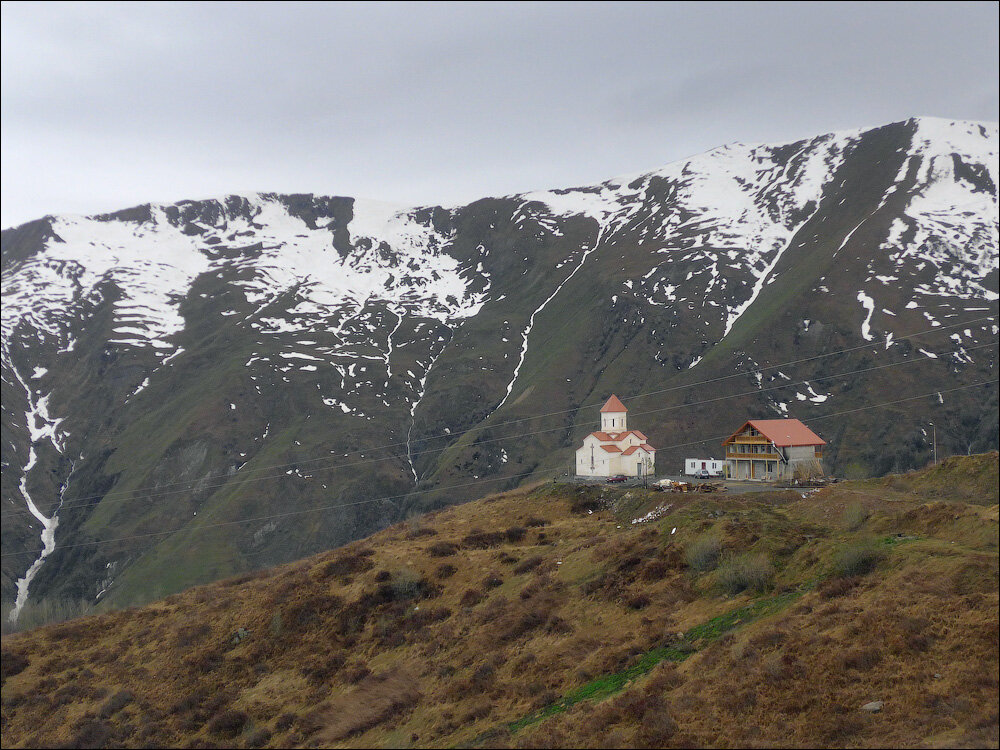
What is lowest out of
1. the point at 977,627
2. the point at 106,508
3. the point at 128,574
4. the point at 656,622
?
the point at 128,574

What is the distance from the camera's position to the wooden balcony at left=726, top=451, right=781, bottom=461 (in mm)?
67688

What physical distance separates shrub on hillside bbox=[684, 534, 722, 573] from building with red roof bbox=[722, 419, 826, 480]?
109 ft

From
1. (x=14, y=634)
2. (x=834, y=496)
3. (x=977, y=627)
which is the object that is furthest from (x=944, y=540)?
(x=14, y=634)

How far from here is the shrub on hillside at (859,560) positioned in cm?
2831

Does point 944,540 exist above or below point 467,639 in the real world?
above

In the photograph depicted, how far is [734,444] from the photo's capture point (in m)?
70.9

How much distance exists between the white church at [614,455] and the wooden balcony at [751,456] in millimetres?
9963

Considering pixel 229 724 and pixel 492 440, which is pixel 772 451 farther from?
pixel 492 440

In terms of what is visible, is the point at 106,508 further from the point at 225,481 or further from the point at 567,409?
the point at 567,409

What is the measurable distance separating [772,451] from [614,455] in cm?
1620

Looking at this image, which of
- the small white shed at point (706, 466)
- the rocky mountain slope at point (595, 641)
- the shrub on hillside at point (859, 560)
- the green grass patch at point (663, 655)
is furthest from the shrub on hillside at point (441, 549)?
the small white shed at point (706, 466)

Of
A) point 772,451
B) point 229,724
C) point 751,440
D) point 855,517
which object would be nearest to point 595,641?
point 855,517

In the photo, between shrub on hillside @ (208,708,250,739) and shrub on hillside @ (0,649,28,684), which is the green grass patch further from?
shrub on hillside @ (0,649,28,684)

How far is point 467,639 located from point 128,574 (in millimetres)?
137648
